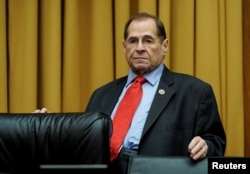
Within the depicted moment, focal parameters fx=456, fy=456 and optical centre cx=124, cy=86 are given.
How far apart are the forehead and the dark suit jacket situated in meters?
0.25

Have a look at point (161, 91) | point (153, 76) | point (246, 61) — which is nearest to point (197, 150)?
point (161, 91)

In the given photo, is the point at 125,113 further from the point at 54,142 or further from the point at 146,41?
the point at 54,142

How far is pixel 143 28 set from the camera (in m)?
2.05

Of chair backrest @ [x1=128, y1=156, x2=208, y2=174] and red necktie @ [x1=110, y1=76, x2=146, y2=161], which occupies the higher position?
red necktie @ [x1=110, y1=76, x2=146, y2=161]

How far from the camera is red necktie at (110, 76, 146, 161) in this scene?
1827mm

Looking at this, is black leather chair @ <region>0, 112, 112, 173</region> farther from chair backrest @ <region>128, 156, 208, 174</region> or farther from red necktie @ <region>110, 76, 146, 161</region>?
red necktie @ <region>110, 76, 146, 161</region>

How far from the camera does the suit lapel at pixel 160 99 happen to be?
6.08ft

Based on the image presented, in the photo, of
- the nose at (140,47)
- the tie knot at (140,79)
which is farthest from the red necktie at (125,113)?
the nose at (140,47)

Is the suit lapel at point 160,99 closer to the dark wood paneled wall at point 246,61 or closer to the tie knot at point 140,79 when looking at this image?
the tie knot at point 140,79

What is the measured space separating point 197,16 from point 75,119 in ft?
3.76

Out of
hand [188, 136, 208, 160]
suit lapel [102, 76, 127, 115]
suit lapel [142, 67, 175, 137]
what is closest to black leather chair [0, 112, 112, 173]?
hand [188, 136, 208, 160]

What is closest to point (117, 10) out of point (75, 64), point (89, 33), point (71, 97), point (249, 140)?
point (89, 33)

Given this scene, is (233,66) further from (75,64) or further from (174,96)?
(75,64)

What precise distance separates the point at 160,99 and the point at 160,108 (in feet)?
0.15
